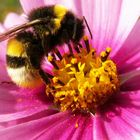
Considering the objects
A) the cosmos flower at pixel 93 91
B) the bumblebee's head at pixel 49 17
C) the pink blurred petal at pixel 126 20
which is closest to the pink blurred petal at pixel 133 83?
the cosmos flower at pixel 93 91

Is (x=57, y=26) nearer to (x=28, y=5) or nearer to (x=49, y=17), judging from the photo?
(x=49, y=17)

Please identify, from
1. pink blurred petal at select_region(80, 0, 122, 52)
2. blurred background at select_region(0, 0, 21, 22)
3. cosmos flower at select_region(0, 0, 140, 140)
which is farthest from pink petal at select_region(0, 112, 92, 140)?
blurred background at select_region(0, 0, 21, 22)

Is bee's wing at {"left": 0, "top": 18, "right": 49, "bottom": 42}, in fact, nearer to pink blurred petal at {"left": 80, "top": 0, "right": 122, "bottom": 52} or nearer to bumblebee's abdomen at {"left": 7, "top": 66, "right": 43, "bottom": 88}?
bumblebee's abdomen at {"left": 7, "top": 66, "right": 43, "bottom": 88}

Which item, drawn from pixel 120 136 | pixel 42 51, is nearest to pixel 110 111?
pixel 120 136

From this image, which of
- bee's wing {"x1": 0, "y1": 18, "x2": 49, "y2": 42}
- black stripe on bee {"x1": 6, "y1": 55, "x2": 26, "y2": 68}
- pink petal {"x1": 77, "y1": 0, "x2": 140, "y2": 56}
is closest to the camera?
bee's wing {"x1": 0, "y1": 18, "x2": 49, "y2": 42}

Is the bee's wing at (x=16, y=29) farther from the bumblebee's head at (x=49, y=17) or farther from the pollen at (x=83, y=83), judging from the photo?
the pollen at (x=83, y=83)

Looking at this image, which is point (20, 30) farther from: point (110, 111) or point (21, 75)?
point (110, 111)
